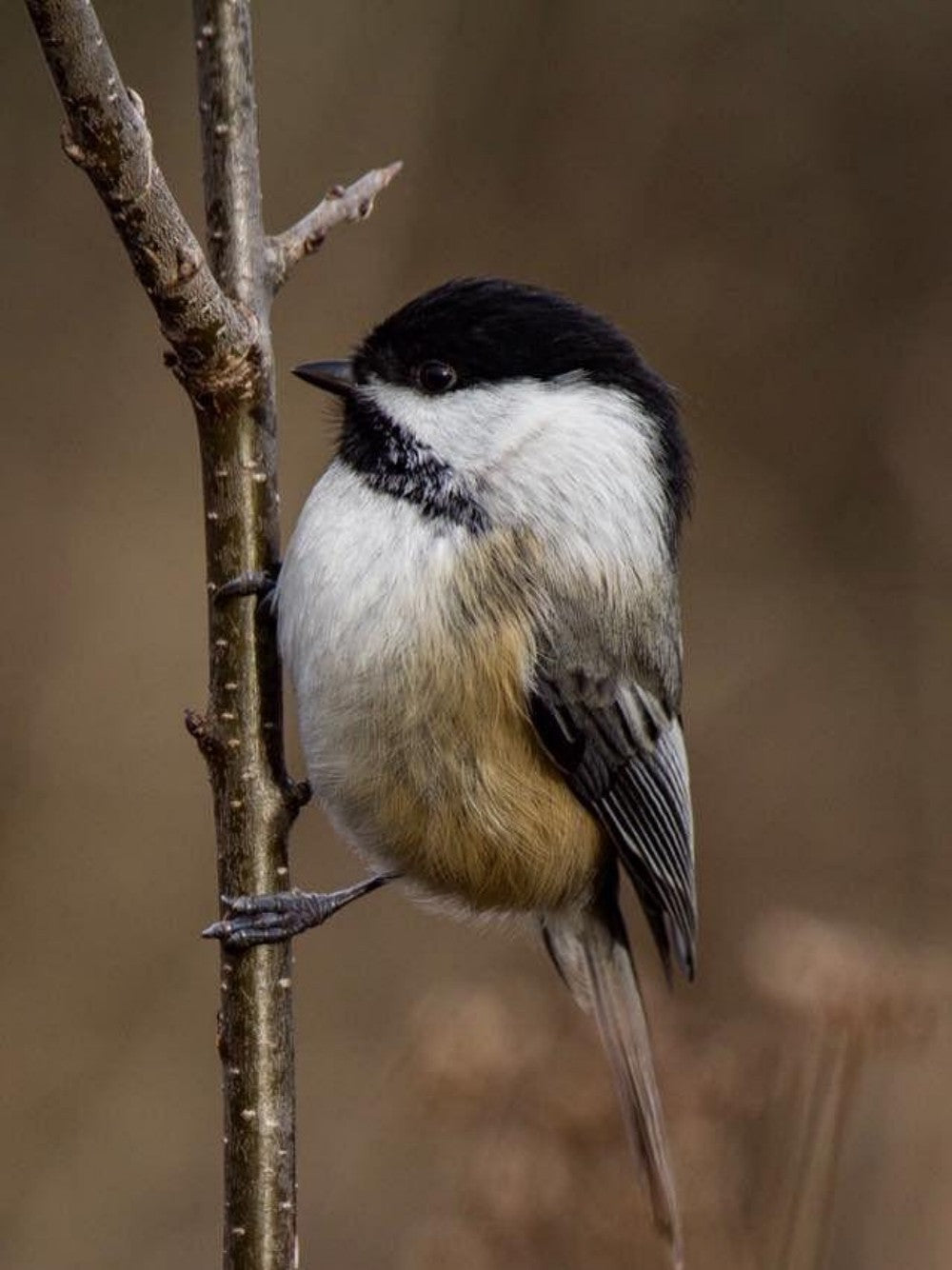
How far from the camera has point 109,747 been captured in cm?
368

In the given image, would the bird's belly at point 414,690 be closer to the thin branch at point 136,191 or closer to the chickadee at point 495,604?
the chickadee at point 495,604

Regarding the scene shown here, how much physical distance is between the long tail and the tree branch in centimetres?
47

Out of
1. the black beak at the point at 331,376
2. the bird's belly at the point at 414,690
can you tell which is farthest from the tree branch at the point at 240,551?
the black beak at the point at 331,376

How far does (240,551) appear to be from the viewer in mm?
1850

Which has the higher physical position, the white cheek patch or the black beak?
the black beak

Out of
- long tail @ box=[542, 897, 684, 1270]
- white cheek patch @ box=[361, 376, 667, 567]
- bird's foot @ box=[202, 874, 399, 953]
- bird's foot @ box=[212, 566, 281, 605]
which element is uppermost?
white cheek patch @ box=[361, 376, 667, 567]

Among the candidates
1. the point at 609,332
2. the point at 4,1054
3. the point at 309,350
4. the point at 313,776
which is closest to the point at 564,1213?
the point at 313,776

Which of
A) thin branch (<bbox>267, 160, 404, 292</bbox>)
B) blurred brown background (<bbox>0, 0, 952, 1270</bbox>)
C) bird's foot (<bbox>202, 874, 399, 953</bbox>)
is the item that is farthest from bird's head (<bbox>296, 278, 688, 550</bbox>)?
blurred brown background (<bbox>0, 0, 952, 1270</bbox>)

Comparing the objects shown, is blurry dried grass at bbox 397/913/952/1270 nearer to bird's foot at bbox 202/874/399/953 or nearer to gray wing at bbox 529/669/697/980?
gray wing at bbox 529/669/697/980

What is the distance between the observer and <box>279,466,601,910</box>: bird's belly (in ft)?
6.73

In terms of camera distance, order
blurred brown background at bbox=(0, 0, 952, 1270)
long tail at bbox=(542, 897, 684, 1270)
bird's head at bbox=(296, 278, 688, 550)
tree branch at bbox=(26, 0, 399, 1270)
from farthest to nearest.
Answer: blurred brown background at bbox=(0, 0, 952, 1270) < bird's head at bbox=(296, 278, 688, 550) < long tail at bbox=(542, 897, 684, 1270) < tree branch at bbox=(26, 0, 399, 1270)

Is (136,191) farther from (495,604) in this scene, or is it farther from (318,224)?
(495,604)

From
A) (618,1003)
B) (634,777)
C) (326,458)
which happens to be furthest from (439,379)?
(326,458)

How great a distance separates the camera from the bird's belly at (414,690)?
205 centimetres
